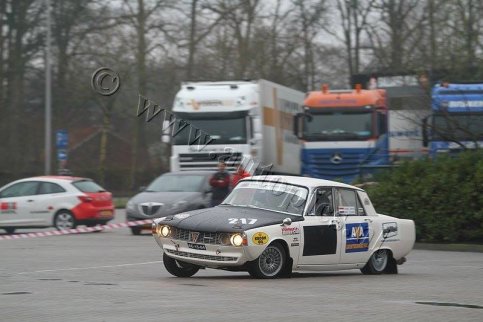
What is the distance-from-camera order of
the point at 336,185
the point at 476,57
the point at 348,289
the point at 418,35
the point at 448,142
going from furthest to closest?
the point at 418,35
the point at 476,57
the point at 448,142
the point at 336,185
the point at 348,289

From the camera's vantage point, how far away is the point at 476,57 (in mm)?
36031

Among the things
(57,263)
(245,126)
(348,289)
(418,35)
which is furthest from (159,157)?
(348,289)

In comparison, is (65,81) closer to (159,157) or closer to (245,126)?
(159,157)

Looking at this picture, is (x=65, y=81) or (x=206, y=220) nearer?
(x=206, y=220)

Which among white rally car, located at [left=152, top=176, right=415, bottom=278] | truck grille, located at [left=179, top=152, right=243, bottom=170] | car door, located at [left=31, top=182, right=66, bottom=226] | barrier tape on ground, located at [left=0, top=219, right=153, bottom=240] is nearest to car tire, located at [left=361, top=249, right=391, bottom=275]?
white rally car, located at [left=152, top=176, right=415, bottom=278]

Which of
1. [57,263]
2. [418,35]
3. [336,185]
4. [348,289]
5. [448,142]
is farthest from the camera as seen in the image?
[418,35]

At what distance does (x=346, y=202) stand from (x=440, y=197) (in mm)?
8031

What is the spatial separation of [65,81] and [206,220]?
4058cm

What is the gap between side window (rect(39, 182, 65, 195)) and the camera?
2742cm

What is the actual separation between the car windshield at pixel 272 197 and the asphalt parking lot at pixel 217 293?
3.62 ft

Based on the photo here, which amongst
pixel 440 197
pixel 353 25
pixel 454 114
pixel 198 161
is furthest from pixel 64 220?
pixel 353 25

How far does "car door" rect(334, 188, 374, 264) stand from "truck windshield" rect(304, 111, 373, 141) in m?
18.2

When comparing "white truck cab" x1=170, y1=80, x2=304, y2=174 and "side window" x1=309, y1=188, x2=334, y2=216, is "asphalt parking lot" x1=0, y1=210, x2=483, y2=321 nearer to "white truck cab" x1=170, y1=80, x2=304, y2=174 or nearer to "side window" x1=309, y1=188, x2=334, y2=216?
"side window" x1=309, y1=188, x2=334, y2=216

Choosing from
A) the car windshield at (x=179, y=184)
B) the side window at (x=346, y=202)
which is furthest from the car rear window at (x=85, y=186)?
the side window at (x=346, y=202)
